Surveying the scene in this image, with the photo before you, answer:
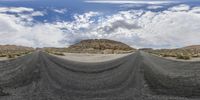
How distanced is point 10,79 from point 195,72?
8.00 m

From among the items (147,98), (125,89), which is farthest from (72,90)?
(147,98)

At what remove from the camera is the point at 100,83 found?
20984 mm

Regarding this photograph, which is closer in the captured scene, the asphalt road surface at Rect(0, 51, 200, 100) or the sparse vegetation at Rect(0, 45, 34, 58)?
the asphalt road surface at Rect(0, 51, 200, 100)

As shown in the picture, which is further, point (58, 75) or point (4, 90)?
point (58, 75)

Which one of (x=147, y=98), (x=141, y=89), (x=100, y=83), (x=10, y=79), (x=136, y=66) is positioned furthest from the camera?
(x=136, y=66)

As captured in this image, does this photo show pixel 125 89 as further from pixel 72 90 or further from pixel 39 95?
pixel 39 95

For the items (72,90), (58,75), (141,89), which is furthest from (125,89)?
(58,75)

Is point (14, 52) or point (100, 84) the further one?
point (14, 52)

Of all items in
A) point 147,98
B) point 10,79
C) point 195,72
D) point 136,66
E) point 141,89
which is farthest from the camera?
point 136,66

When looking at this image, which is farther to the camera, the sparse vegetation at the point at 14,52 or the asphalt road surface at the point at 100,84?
the sparse vegetation at the point at 14,52

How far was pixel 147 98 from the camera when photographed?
16500 millimetres

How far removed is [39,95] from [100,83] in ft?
14.5

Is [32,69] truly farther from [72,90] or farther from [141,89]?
[141,89]

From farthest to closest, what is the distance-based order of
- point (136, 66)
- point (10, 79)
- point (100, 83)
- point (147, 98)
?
1. point (136, 66)
2. point (10, 79)
3. point (100, 83)
4. point (147, 98)
